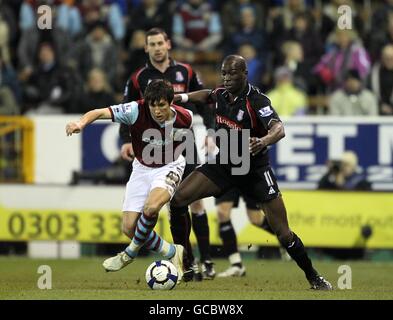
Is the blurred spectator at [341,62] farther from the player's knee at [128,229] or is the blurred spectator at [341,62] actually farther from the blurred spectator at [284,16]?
the player's knee at [128,229]

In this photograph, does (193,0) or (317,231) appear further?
(193,0)

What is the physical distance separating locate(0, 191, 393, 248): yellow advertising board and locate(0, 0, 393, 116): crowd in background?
87.6 inches

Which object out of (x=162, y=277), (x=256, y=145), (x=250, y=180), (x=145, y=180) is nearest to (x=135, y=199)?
(x=145, y=180)

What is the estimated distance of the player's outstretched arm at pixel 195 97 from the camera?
12281mm

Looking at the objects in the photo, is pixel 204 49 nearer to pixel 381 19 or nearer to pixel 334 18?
pixel 334 18

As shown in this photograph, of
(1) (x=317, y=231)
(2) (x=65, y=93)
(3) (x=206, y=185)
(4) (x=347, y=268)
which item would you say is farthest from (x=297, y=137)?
(3) (x=206, y=185)

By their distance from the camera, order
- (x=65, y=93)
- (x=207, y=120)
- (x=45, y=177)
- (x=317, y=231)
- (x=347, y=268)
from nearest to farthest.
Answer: (x=207, y=120) → (x=347, y=268) → (x=317, y=231) → (x=45, y=177) → (x=65, y=93)

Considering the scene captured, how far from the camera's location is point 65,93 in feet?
64.9

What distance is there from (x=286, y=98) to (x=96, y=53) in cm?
396

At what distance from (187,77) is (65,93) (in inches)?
270

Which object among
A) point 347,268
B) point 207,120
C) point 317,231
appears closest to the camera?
point 207,120

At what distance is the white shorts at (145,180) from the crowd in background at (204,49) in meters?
7.21

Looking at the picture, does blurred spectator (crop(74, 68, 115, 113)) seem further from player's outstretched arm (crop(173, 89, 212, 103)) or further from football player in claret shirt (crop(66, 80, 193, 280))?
football player in claret shirt (crop(66, 80, 193, 280))

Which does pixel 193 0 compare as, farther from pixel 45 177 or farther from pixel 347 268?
pixel 347 268
